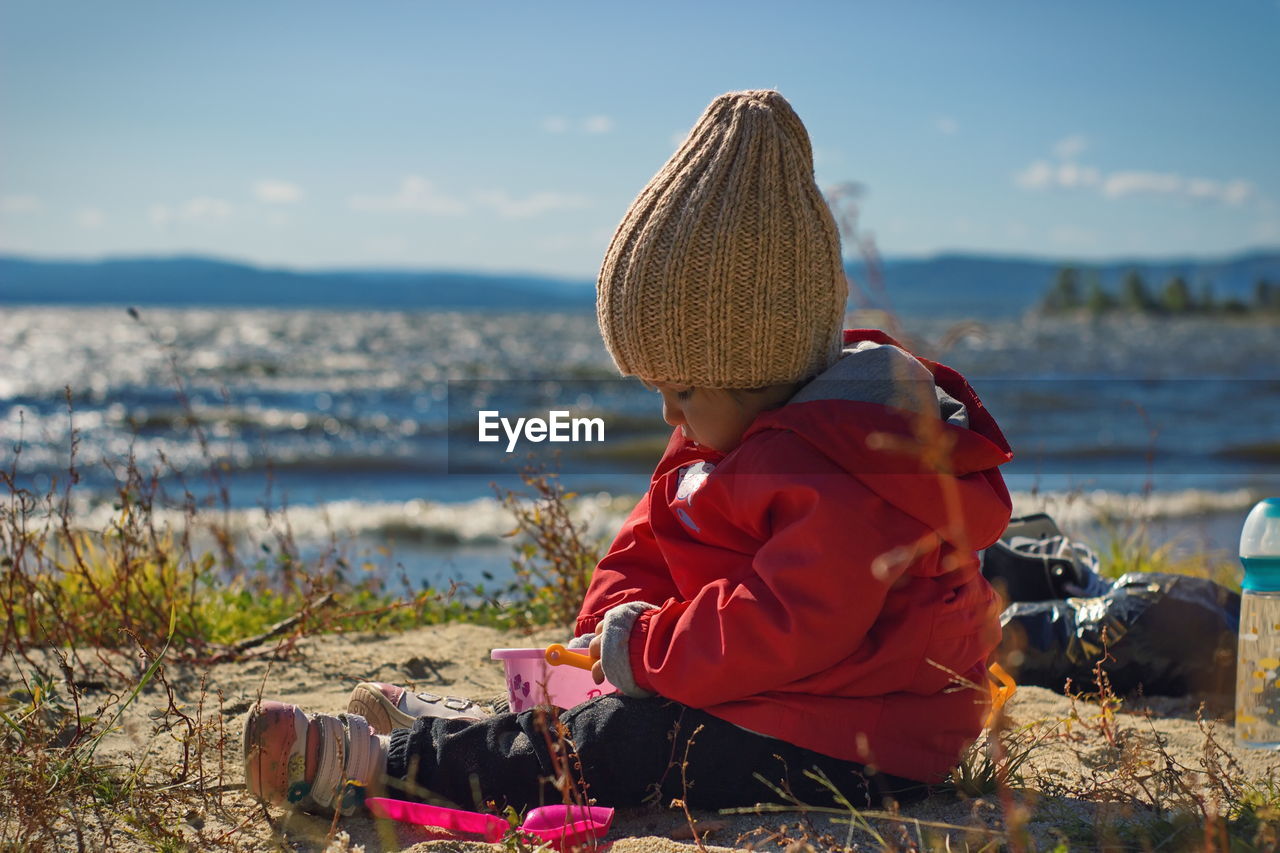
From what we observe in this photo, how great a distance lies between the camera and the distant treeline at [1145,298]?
5788 centimetres

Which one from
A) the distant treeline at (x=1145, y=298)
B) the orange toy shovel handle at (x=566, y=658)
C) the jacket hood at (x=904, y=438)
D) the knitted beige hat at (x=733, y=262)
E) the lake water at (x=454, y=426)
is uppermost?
the distant treeline at (x=1145, y=298)

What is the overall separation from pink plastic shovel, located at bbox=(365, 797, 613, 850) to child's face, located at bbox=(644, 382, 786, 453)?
2.50 ft

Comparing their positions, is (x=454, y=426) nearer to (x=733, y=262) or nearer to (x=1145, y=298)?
(x=733, y=262)

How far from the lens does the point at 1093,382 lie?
68.2 ft

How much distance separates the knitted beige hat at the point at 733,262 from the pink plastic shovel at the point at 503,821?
0.86m

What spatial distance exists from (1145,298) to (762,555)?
66.4 meters

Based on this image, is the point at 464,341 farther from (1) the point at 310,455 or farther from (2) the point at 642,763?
(2) the point at 642,763

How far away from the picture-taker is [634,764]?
225 cm

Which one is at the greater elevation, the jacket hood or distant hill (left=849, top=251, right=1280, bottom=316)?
distant hill (left=849, top=251, right=1280, bottom=316)

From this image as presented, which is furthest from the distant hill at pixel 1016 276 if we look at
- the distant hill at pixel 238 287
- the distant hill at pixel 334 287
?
the distant hill at pixel 238 287

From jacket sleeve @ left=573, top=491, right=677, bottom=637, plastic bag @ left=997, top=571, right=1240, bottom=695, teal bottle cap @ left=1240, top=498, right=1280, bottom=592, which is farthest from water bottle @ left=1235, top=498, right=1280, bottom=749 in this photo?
jacket sleeve @ left=573, top=491, right=677, bottom=637

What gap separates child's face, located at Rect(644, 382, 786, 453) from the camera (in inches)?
90.7

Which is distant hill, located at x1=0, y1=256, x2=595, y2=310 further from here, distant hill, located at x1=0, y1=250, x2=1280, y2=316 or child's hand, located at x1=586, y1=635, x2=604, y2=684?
child's hand, located at x1=586, y1=635, x2=604, y2=684

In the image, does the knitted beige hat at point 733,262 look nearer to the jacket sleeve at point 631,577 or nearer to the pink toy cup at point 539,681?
the jacket sleeve at point 631,577
